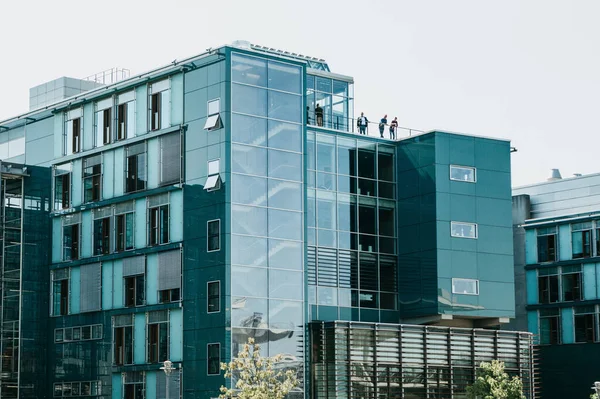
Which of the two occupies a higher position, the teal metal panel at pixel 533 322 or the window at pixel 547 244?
the window at pixel 547 244

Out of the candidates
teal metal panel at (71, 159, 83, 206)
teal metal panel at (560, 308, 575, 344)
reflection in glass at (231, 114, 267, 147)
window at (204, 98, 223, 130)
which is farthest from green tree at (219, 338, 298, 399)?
teal metal panel at (560, 308, 575, 344)

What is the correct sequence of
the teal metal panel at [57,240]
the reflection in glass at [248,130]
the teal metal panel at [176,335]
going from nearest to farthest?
the reflection in glass at [248,130], the teal metal panel at [176,335], the teal metal panel at [57,240]

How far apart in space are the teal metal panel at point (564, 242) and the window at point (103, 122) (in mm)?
36562

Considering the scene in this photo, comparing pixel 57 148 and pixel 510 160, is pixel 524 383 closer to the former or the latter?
pixel 510 160

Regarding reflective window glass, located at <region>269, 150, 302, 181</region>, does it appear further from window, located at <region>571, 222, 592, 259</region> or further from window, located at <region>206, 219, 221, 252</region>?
window, located at <region>571, 222, 592, 259</region>

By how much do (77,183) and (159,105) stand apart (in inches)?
346

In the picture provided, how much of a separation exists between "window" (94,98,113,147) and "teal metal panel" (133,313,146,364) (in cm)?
1118

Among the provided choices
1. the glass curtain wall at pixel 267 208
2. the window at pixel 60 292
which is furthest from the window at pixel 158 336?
the window at pixel 60 292

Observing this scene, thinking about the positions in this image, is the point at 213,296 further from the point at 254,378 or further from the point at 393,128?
the point at 393,128

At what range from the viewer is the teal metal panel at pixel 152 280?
6738cm

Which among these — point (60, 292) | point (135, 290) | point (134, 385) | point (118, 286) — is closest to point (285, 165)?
point (135, 290)

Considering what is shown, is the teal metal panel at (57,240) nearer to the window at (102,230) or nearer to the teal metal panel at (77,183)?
the teal metal panel at (77,183)

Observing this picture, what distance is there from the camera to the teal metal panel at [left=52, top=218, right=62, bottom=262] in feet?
244

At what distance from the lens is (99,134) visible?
72.4m
